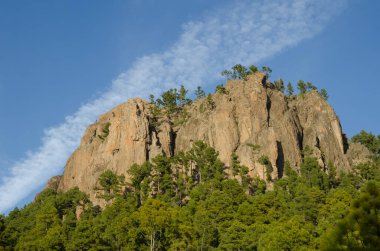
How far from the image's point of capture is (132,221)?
197ft

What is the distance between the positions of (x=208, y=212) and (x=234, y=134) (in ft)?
157

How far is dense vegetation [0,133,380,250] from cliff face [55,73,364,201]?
4106 mm

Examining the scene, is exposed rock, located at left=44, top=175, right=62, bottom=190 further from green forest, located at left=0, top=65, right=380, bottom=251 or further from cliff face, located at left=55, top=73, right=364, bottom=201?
green forest, located at left=0, top=65, right=380, bottom=251

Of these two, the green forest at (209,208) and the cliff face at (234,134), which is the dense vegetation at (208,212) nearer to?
the green forest at (209,208)

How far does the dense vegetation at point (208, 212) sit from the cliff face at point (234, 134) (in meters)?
4.11

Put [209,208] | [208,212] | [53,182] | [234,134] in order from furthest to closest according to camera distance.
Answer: [53,182] < [234,134] < [209,208] < [208,212]

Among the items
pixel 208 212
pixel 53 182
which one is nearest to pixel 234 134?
pixel 208 212

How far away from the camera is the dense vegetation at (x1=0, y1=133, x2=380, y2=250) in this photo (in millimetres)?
47438

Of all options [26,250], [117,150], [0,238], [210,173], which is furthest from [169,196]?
[0,238]

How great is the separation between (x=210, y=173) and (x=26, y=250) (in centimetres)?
5594

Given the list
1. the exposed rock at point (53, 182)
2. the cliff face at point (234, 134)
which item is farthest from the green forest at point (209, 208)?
the exposed rock at point (53, 182)

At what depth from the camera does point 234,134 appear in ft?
383

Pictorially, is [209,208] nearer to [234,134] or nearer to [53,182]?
[234,134]

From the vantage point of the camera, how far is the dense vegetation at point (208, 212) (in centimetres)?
4744
